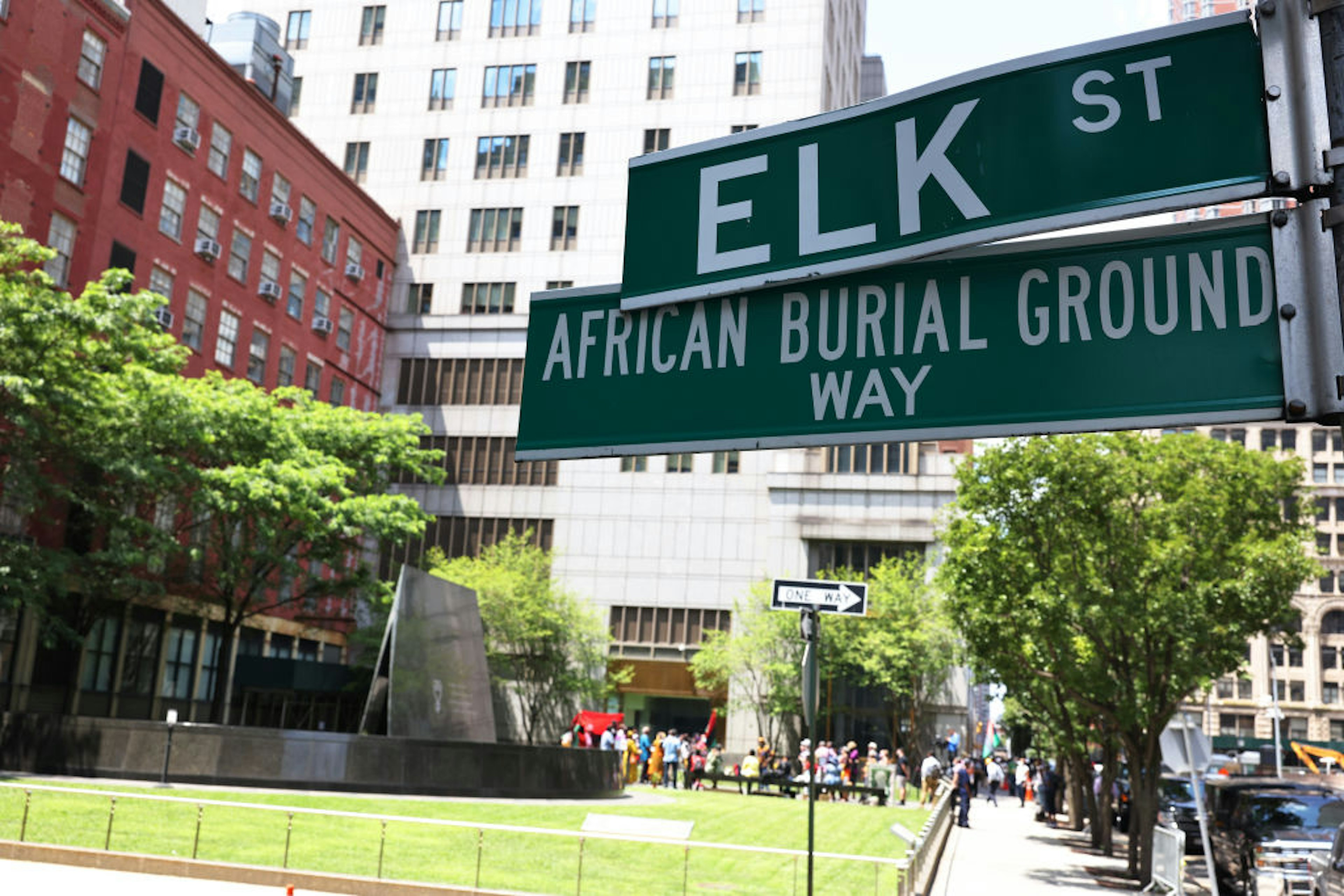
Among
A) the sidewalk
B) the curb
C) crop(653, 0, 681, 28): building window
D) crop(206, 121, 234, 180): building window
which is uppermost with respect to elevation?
crop(653, 0, 681, 28): building window

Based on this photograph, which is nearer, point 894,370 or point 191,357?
point 894,370

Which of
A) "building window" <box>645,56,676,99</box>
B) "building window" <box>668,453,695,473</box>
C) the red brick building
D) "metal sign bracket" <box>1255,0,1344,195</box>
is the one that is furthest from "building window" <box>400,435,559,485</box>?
"metal sign bracket" <box>1255,0,1344,195</box>

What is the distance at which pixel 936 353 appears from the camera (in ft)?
10.5

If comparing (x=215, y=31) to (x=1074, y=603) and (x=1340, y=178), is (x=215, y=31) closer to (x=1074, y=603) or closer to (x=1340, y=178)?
(x=1074, y=603)

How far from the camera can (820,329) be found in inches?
132

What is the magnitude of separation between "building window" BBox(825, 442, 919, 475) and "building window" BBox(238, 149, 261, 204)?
2982cm

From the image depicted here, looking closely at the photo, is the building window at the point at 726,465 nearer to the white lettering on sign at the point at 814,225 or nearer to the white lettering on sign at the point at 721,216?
the white lettering on sign at the point at 721,216

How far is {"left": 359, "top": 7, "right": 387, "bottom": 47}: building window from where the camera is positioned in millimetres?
74750

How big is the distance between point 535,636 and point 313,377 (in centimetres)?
1569

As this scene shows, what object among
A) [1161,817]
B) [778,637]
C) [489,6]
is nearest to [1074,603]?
[1161,817]

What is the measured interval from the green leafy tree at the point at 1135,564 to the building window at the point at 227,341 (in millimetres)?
32734

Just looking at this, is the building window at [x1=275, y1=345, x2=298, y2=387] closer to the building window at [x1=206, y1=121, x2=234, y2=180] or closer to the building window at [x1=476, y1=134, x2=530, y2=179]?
the building window at [x1=206, y1=121, x2=234, y2=180]

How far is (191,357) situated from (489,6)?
3698 cm

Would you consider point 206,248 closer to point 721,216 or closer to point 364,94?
point 364,94
